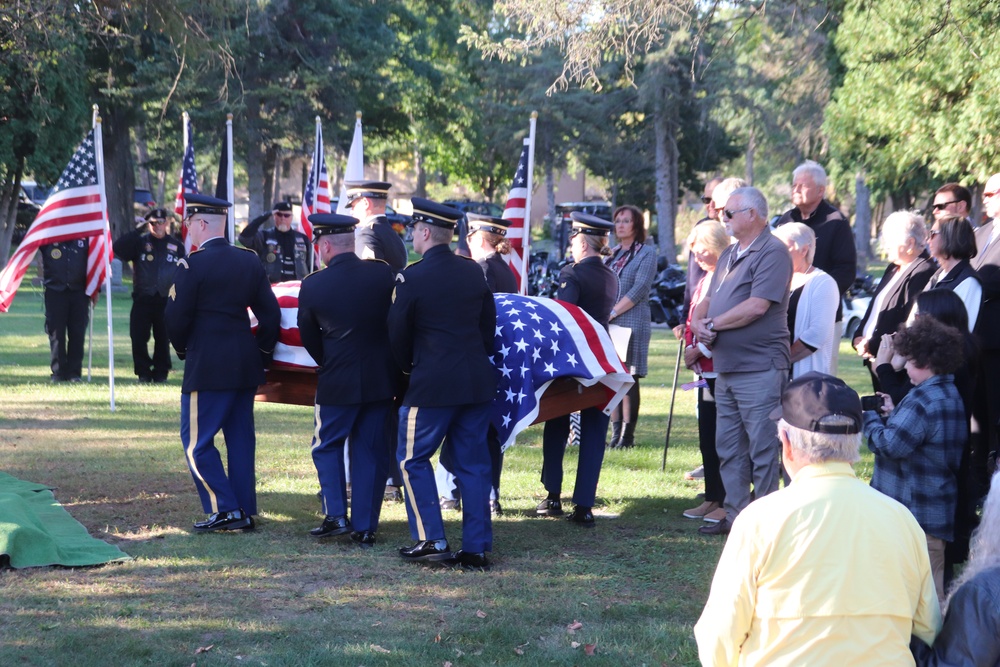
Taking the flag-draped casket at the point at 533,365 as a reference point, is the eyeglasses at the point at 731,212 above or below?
above

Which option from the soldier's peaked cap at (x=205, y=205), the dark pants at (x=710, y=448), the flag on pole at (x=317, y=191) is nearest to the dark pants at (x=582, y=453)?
the dark pants at (x=710, y=448)

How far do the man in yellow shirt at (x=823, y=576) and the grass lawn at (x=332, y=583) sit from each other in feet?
6.37

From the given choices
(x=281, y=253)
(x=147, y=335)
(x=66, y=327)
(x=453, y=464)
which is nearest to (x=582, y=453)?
(x=453, y=464)

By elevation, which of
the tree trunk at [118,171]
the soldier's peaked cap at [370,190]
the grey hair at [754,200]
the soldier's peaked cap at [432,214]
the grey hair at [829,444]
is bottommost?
the grey hair at [829,444]

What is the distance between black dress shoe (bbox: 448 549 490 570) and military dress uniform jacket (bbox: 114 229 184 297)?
778 cm

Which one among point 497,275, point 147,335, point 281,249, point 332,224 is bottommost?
point 147,335

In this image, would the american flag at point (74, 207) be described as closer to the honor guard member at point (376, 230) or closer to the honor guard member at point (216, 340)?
the honor guard member at point (376, 230)

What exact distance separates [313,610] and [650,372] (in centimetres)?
1025

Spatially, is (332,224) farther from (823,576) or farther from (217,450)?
(823,576)

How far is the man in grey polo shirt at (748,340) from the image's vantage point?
6016mm

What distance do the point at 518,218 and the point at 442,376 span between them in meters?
4.13

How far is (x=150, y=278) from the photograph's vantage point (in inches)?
504

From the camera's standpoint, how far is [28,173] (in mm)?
29672

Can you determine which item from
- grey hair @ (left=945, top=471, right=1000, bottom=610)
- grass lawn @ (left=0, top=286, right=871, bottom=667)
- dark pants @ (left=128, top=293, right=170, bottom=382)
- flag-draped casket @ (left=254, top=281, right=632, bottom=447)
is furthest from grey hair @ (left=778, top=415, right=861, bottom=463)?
dark pants @ (left=128, top=293, right=170, bottom=382)
